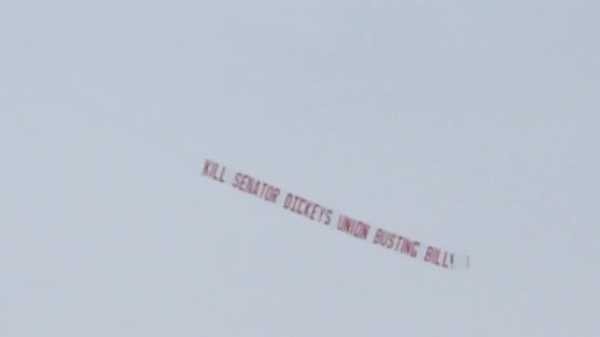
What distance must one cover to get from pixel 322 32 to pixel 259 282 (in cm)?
42

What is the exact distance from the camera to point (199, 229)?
4.46 ft

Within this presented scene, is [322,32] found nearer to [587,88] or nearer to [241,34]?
[241,34]

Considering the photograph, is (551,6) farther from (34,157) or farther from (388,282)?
(34,157)

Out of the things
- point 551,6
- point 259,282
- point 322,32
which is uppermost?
point 551,6

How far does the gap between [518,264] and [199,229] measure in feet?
1.74

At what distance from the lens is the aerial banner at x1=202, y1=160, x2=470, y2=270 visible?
137 cm

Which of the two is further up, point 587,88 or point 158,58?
point 587,88

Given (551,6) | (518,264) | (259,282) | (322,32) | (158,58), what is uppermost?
(551,6)

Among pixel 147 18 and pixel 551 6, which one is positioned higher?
pixel 551 6

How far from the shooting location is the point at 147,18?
4.47 ft

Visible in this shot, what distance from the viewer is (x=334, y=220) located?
54.5 inches

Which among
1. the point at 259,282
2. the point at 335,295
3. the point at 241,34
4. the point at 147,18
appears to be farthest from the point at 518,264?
the point at 147,18

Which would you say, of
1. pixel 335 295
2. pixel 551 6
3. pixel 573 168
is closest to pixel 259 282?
pixel 335 295

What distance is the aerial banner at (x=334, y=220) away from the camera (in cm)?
137
